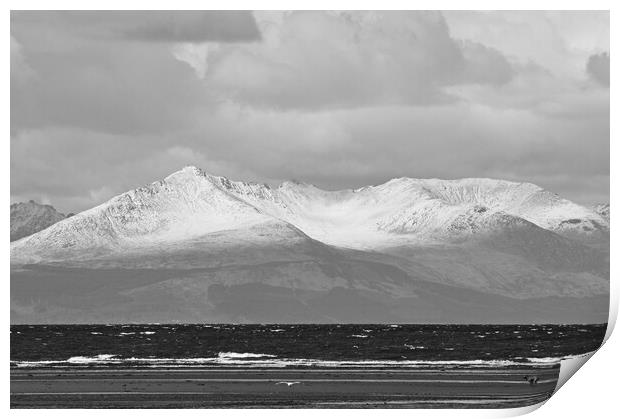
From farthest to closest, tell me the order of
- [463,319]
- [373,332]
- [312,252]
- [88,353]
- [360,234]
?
[463,319] < [312,252] < [373,332] < [360,234] < [88,353]

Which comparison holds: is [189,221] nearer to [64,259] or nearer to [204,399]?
[64,259]

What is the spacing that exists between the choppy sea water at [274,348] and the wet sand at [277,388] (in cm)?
706

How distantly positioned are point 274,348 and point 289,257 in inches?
2174

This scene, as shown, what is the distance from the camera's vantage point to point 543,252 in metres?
146

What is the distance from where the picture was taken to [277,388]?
5197 cm

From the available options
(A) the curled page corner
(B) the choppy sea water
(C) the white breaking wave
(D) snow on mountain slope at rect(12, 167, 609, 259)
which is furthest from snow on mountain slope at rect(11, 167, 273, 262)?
(A) the curled page corner

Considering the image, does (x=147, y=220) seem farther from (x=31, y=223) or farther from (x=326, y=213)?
(x=326, y=213)

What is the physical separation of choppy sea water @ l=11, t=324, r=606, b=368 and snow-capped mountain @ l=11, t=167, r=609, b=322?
10078 millimetres

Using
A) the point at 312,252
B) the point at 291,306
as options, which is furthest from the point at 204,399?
the point at 291,306

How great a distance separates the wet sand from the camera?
1746 inches

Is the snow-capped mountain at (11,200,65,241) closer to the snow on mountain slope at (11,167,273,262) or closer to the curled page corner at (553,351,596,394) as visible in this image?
the snow on mountain slope at (11,167,273,262)

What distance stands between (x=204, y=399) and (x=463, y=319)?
103868 mm

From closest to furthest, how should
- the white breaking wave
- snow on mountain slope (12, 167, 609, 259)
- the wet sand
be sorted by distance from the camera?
the wet sand
the white breaking wave
snow on mountain slope (12, 167, 609, 259)
